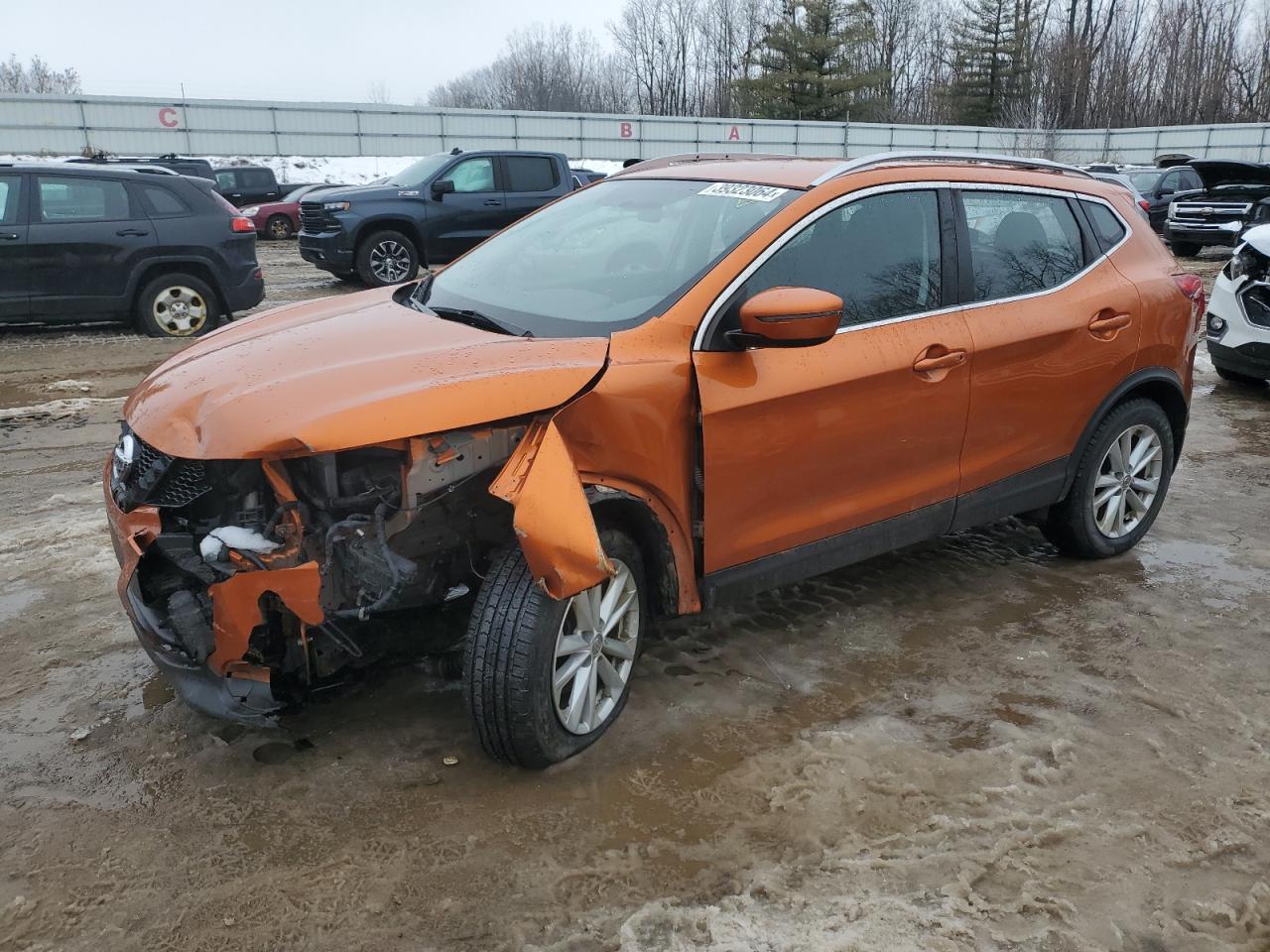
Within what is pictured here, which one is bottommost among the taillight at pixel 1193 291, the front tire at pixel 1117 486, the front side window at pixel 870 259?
the front tire at pixel 1117 486

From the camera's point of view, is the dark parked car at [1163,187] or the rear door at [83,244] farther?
the dark parked car at [1163,187]

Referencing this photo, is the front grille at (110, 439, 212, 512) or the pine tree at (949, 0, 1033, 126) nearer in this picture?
the front grille at (110, 439, 212, 512)

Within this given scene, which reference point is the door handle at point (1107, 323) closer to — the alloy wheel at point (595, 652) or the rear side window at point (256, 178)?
the alloy wheel at point (595, 652)

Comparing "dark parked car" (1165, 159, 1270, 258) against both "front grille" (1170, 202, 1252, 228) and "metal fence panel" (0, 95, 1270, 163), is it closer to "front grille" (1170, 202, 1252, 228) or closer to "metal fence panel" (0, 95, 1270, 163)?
"front grille" (1170, 202, 1252, 228)

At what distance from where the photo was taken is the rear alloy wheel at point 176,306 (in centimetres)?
973

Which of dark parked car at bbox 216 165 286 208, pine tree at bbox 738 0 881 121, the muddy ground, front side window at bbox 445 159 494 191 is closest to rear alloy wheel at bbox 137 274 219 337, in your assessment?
front side window at bbox 445 159 494 191

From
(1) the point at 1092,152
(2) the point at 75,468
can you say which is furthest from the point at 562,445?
(1) the point at 1092,152

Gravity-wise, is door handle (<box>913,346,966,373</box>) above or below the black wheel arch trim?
above

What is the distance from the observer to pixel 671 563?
125 inches

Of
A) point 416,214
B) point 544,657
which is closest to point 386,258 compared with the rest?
point 416,214

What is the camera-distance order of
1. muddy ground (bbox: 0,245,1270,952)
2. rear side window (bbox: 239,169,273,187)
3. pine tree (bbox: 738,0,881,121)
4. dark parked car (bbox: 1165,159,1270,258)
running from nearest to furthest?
muddy ground (bbox: 0,245,1270,952)
dark parked car (bbox: 1165,159,1270,258)
rear side window (bbox: 239,169,273,187)
pine tree (bbox: 738,0,881,121)

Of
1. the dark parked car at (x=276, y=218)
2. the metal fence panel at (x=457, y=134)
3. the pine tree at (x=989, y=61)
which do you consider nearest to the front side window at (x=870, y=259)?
the dark parked car at (x=276, y=218)

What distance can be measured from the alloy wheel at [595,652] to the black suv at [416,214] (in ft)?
36.9

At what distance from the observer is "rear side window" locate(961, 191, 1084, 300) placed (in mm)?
3936
